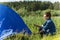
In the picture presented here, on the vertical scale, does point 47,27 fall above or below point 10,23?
below

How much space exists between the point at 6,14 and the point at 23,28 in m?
0.38

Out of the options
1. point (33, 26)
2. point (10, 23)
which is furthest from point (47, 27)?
point (10, 23)

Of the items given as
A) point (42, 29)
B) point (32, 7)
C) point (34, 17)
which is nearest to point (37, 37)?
point (42, 29)

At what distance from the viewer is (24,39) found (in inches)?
113

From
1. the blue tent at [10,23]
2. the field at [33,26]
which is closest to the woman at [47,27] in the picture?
the field at [33,26]

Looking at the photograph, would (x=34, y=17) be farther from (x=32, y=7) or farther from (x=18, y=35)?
(x=18, y=35)

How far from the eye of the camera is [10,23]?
2875 millimetres

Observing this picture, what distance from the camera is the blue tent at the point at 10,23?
2.85m

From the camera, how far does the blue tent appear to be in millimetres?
2852

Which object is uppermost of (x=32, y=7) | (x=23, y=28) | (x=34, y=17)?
(x=32, y=7)

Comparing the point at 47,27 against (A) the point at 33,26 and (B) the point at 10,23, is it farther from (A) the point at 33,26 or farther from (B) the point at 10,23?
(B) the point at 10,23

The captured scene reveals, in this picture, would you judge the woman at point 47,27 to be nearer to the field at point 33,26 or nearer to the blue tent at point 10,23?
the field at point 33,26

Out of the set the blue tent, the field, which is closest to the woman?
the field

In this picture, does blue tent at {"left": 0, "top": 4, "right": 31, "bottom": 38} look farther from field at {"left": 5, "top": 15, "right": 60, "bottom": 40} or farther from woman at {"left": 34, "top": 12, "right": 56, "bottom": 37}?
woman at {"left": 34, "top": 12, "right": 56, "bottom": 37}
